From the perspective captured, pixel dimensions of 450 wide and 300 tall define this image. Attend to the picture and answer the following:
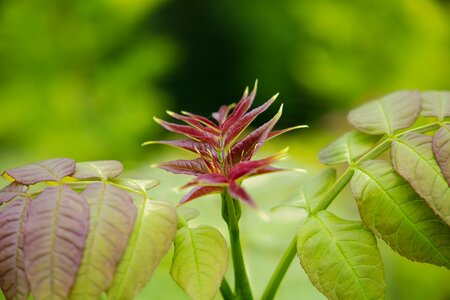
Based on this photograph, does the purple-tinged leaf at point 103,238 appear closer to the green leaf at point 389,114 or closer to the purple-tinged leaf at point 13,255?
the purple-tinged leaf at point 13,255

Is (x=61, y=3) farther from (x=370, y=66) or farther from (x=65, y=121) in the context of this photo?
(x=370, y=66)

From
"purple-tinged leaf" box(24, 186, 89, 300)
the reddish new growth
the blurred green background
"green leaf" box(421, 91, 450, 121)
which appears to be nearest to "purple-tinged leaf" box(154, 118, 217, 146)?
the reddish new growth

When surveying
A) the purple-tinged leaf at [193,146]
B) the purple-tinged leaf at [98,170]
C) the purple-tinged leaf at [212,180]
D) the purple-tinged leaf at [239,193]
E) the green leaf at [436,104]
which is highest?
the green leaf at [436,104]

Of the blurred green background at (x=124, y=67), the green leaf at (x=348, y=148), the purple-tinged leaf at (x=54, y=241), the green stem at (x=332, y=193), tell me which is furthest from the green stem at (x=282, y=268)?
the blurred green background at (x=124, y=67)

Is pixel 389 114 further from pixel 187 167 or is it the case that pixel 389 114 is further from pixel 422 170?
pixel 187 167

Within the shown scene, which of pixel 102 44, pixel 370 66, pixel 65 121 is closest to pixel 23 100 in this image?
pixel 65 121

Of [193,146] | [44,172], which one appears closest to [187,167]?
[193,146]

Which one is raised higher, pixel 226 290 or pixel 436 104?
pixel 436 104
